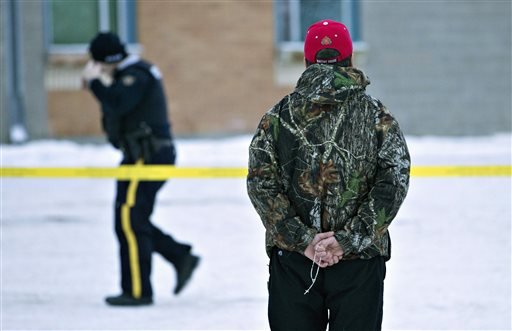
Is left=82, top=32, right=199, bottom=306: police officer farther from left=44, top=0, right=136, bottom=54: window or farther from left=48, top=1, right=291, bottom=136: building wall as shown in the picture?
left=44, top=0, right=136, bottom=54: window

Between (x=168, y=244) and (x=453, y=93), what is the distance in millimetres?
9404

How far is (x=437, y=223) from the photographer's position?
9.64 meters

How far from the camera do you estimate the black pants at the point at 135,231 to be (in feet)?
22.2

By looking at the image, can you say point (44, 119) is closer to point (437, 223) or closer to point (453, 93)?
point (453, 93)

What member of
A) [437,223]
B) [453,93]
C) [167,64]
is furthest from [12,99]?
[437,223]

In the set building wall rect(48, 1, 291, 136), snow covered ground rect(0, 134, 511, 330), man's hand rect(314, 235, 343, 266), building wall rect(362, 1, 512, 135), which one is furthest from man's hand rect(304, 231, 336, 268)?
building wall rect(362, 1, 512, 135)

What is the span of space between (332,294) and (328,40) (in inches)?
34.2

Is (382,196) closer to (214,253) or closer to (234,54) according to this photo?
(214,253)

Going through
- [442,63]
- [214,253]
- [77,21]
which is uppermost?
[77,21]

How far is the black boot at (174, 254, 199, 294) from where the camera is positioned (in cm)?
713

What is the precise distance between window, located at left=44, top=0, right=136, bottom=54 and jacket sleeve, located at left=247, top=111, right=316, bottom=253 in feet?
38.0

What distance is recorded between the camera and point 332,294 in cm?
379

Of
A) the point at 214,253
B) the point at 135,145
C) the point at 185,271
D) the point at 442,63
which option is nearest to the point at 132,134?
the point at 135,145

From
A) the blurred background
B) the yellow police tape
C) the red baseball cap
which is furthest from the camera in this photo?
the blurred background
